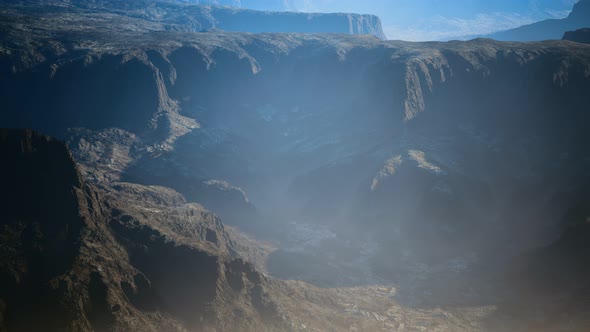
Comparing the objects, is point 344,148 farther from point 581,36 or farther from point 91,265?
point 581,36

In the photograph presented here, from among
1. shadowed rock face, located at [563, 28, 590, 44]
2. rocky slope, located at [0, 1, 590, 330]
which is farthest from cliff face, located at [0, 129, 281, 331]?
shadowed rock face, located at [563, 28, 590, 44]

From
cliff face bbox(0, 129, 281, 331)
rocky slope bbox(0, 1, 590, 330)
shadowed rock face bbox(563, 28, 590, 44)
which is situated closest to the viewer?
cliff face bbox(0, 129, 281, 331)

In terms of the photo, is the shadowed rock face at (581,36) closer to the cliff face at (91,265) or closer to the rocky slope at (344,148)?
the rocky slope at (344,148)

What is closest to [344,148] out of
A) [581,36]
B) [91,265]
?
[91,265]

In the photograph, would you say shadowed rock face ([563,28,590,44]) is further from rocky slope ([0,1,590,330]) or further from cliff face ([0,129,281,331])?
cliff face ([0,129,281,331])

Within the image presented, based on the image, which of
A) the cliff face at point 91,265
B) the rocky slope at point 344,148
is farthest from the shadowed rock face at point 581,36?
the cliff face at point 91,265

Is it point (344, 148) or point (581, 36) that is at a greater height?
point (581, 36)

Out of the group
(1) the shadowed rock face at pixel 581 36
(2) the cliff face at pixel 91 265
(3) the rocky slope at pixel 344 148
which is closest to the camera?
(2) the cliff face at pixel 91 265

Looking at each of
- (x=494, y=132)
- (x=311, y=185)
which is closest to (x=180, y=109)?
(x=311, y=185)

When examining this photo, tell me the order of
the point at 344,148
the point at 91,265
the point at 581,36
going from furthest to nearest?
the point at 581,36, the point at 344,148, the point at 91,265
